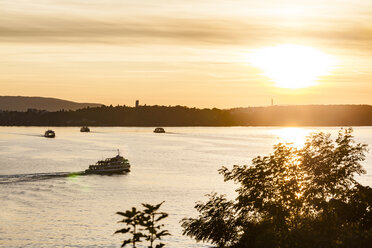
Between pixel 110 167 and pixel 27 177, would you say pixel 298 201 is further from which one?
pixel 110 167

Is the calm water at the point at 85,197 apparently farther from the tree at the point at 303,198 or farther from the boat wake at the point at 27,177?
the tree at the point at 303,198

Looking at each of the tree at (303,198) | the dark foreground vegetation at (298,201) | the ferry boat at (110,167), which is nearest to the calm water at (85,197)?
the ferry boat at (110,167)

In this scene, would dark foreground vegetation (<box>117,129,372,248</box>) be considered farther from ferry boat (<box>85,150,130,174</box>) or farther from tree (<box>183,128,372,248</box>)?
ferry boat (<box>85,150,130,174</box>)

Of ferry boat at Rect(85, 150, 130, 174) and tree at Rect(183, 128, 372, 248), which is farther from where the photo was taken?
ferry boat at Rect(85, 150, 130, 174)

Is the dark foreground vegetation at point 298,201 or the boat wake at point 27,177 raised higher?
the dark foreground vegetation at point 298,201

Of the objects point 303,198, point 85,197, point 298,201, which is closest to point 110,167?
point 85,197

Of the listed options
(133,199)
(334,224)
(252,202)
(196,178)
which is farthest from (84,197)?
(334,224)

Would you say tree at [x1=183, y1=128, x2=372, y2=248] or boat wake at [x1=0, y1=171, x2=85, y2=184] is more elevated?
tree at [x1=183, y1=128, x2=372, y2=248]

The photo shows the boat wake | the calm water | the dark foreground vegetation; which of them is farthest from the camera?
the boat wake

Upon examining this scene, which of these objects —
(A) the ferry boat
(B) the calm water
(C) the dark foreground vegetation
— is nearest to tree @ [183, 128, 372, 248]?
(C) the dark foreground vegetation

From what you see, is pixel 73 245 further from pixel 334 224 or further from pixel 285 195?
pixel 334 224

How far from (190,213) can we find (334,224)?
157ft

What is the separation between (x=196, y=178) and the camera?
144125mm

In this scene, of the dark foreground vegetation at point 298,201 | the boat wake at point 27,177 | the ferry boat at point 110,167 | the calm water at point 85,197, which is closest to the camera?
the dark foreground vegetation at point 298,201
